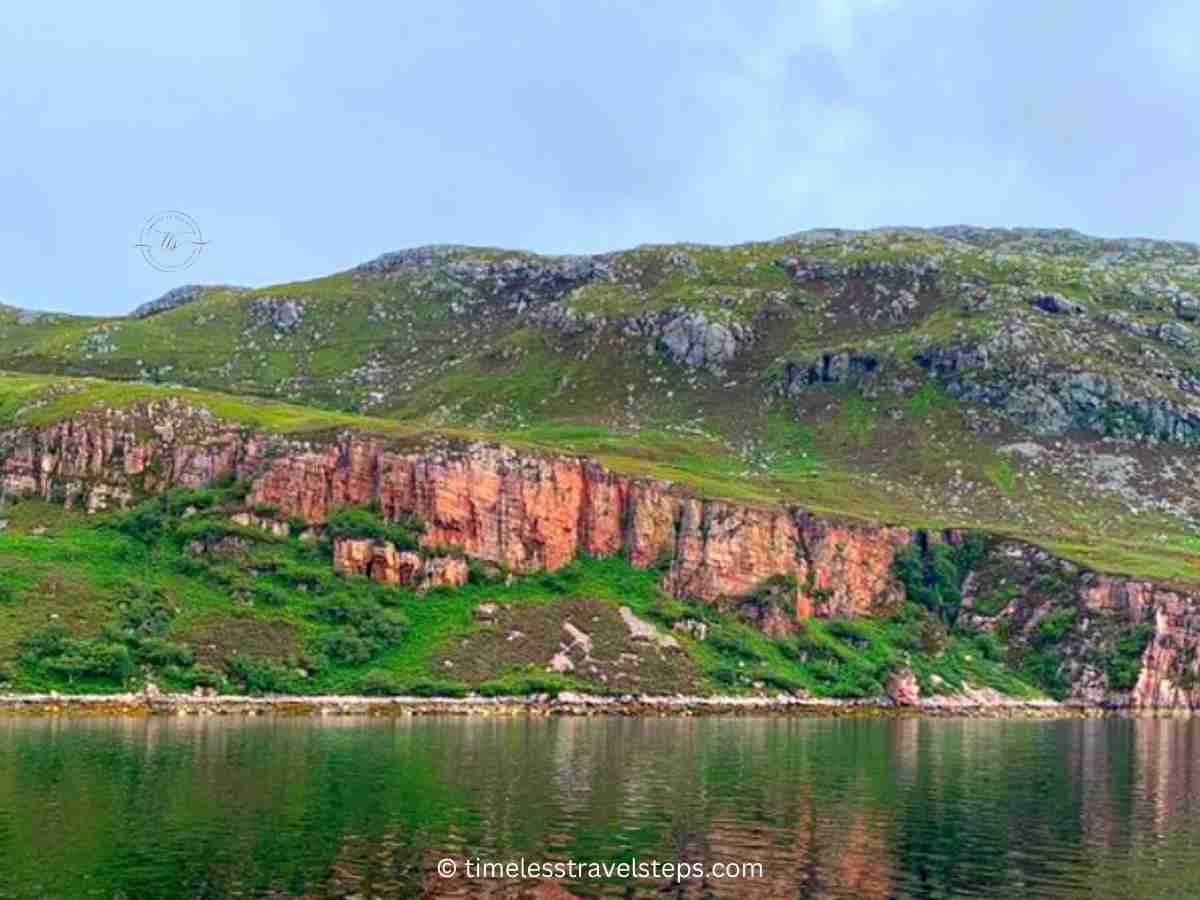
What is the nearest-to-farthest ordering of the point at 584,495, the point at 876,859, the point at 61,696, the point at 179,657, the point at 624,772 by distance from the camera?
the point at 876,859 < the point at 624,772 < the point at 61,696 < the point at 179,657 < the point at 584,495

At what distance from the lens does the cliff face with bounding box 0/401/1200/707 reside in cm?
18500

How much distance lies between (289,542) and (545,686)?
42024 millimetres

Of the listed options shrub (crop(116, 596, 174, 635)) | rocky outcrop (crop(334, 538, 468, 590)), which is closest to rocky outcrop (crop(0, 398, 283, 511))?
rocky outcrop (crop(334, 538, 468, 590))

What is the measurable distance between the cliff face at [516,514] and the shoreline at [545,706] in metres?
10.2

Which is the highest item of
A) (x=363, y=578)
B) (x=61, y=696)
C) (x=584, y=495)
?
(x=584, y=495)

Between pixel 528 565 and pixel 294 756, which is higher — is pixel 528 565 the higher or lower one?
the higher one

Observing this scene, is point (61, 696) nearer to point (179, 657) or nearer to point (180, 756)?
point (179, 657)

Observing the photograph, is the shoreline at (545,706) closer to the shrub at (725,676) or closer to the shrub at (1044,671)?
the shrub at (725,676)

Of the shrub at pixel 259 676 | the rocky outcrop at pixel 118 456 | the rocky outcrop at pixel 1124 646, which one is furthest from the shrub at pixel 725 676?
the rocky outcrop at pixel 118 456

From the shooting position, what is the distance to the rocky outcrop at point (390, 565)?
176125 millimetres

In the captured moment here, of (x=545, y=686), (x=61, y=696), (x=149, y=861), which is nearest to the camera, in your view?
(x=149, y=861)

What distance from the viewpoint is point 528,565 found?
186750 mm

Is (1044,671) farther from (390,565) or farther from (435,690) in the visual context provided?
(390,565)

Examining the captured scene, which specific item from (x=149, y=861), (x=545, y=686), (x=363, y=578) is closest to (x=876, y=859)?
(x=149, y=861)
